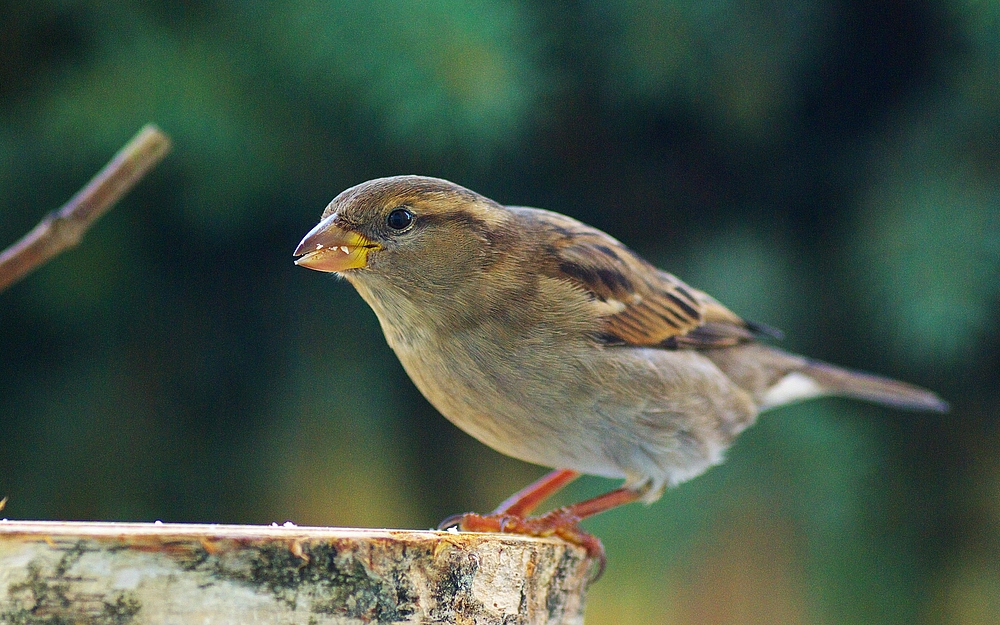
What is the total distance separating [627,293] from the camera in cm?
185

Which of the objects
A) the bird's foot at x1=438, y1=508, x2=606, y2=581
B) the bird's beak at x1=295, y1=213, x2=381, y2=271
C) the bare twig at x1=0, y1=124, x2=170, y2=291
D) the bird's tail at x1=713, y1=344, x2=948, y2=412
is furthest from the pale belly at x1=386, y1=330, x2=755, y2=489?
the bare twig at x1=0, y1=124, x2=170, y2=291

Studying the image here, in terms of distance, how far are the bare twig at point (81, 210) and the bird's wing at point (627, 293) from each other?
0.73 metres

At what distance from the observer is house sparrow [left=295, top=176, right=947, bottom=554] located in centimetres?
155

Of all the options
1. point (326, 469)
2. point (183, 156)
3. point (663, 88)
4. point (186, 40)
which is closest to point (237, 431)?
point (326, 469)

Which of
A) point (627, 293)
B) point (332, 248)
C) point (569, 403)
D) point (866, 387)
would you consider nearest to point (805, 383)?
point (866, 387)

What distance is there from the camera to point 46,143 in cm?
218

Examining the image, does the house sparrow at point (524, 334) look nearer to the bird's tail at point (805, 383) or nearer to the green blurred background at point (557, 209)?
the bird's tail at point (805, 383)

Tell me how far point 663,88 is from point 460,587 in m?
1.61

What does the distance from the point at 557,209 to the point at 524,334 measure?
94 centimetres

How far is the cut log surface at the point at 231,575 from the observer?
894 mm

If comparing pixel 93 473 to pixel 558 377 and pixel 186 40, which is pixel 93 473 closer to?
pixel 186 40

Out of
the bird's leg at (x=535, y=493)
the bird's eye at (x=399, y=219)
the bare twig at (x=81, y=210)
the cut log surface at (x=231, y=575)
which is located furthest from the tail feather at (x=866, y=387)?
the bare twig at (x=81, y=210)

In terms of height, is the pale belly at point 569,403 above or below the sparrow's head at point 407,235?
below

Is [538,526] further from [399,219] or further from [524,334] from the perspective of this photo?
[399,219]
